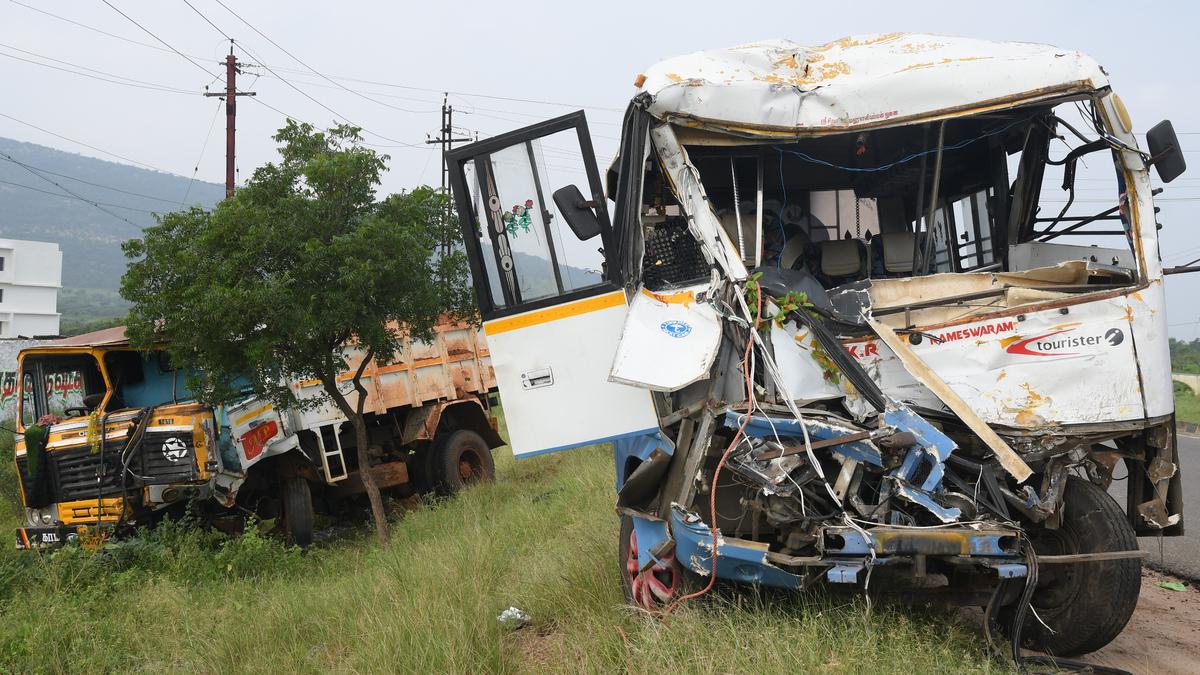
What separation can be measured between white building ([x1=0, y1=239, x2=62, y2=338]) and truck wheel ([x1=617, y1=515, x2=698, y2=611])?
51281 millimetres

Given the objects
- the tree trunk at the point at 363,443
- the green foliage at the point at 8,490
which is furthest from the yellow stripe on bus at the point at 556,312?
the green foliage at the point at 8,490

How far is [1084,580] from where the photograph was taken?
3916mm

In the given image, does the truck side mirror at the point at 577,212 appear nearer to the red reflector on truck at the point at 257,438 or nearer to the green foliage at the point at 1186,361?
the red reflector on truck at the point at 257,438

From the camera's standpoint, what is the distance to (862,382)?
394 cm

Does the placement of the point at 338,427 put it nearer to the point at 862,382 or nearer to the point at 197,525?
the point at 197,525

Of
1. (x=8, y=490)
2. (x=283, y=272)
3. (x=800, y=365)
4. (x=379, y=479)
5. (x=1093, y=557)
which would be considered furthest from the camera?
(x=8, y=490)

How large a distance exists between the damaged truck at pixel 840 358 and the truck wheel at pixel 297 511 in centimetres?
582

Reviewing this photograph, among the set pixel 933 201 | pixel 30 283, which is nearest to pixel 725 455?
pixel 933 201

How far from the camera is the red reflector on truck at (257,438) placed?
8.92 meters

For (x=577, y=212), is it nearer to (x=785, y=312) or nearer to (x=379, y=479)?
(x=785, y=312)

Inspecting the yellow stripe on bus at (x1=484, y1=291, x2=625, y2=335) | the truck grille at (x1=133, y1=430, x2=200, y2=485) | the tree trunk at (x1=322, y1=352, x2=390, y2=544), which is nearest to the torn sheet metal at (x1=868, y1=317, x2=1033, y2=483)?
the yellow stripe on bus at (x1=484, y1=291, x2=625, y2=335)

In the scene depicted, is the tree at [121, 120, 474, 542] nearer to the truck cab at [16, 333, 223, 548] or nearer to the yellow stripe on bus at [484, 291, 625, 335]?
the truck cab at [16, 333, 223, 548]

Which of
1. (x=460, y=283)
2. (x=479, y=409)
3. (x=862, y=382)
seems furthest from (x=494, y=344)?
(x=479, y=409)

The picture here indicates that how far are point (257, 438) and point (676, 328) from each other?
250 inches
